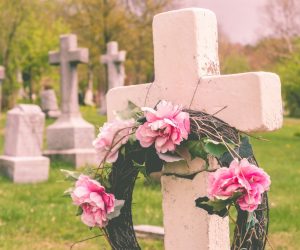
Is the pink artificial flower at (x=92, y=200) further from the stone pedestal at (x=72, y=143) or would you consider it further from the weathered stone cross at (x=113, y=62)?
the weathered stone cross at (x=113, y=62)

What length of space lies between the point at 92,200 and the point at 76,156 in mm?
8226

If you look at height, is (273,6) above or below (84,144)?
above

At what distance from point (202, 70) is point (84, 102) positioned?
128 ft

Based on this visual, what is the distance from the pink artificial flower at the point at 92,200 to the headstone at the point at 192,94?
16.1 inches

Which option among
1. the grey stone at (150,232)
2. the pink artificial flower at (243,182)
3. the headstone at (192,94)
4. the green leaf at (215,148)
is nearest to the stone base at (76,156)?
the grey stone at (150,232)

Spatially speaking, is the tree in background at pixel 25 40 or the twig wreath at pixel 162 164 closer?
the twig wreath at pixel 162 164

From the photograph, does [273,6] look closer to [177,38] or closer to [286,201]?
[286,201]

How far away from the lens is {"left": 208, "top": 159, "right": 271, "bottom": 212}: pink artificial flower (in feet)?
7.63

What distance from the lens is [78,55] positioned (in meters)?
12.0

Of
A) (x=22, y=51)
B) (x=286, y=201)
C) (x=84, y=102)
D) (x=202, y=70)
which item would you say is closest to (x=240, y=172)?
(x=202, y=70)

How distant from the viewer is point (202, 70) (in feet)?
9.55

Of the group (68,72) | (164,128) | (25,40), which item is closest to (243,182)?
(164,128)

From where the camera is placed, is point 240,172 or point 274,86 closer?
point 240,172

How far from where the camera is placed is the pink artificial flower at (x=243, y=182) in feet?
7.63
